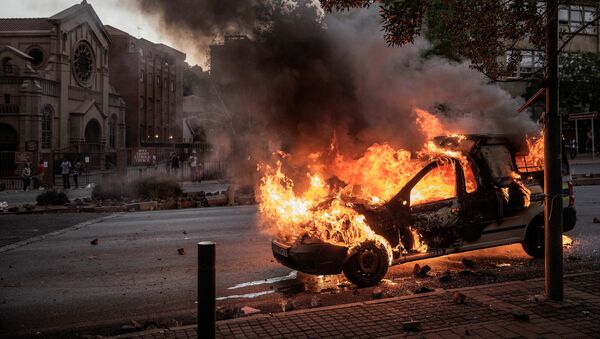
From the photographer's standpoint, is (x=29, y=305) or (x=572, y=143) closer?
(x=29, y=305)

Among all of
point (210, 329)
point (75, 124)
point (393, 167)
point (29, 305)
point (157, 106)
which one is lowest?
point (29, 305)

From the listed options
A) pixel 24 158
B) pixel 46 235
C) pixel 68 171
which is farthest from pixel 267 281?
pixel 24 158

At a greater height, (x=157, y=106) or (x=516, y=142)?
(x=157, y=106)

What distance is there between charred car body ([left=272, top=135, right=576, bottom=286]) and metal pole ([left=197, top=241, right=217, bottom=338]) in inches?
104

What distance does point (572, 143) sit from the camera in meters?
33.7

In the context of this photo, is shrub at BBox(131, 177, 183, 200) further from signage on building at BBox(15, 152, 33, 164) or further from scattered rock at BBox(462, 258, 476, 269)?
scattered rock at BBox(462, 258, 476, 269)

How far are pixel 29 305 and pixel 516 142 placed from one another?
270 inches

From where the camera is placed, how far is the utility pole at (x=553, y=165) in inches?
200

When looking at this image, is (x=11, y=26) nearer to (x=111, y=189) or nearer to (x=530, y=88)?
(x=111, y=189)

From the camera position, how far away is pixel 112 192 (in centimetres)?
1814

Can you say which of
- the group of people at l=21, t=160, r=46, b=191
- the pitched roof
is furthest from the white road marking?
the pitched roof

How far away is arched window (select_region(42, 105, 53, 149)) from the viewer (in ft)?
115

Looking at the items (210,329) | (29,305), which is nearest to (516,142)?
(210,329)

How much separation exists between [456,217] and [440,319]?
237cm
